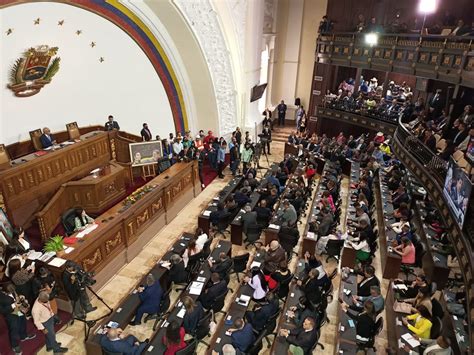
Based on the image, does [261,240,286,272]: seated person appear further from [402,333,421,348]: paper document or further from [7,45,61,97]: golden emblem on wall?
[7,45,61,97]: golden emblem on wall

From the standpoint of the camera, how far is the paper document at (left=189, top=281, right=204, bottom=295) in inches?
272

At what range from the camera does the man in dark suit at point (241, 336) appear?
217 inches

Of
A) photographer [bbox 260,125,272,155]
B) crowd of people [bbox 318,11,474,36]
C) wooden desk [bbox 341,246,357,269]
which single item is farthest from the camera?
photographer [bbox 260,125,272,155]

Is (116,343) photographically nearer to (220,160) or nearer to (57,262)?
(57,262)

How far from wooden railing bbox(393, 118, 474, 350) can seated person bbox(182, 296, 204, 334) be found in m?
4.04

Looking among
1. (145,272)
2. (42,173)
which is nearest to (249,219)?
(145,272)

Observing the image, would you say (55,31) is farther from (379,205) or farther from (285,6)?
(285,6)

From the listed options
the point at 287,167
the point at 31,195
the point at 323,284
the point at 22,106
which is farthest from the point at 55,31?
the point at 323,284

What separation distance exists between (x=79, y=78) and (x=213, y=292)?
844cm

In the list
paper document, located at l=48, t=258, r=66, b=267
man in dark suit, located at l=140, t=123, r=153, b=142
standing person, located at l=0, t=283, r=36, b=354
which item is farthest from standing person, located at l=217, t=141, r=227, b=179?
A: standing person, located at l=0, t=283, r=36, b=354

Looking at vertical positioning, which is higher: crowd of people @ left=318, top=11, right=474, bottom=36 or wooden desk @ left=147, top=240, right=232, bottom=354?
crowd of people @ left=318, top=11, right=474, bottom=36

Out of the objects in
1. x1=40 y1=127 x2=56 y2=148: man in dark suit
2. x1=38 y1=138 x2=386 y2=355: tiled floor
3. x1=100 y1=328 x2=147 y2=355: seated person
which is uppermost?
x1=40 y1=127 x2=56 y2=148: man in dark suit

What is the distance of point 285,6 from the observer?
1969 cm

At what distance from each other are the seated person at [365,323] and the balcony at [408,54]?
19.7ft
